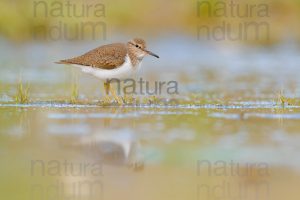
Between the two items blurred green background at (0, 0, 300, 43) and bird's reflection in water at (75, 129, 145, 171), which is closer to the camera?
bird's reflection in water at (75, 129, 145, 171)

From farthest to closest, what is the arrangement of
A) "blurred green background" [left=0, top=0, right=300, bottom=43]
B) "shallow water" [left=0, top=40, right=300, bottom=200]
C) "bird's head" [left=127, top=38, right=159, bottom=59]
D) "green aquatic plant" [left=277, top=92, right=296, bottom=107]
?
"blurred green background" [left=0, top=0, right=300, bottom=43] → "bird's head" [left=127, top=38, right=159, bottom=59] → "green aquatic plant" [left=277, top=92, right=296, bottom=107] → "shallow water" [left=0, top=40, right=300, bottom=200]

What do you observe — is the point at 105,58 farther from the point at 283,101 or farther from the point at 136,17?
the point at 136,17

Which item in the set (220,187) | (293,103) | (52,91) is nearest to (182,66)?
(52,91)

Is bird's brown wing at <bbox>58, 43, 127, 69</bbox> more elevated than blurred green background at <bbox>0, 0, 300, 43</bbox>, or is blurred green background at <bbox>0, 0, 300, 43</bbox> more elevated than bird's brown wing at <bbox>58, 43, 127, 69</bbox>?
blurred green background at <bbox>0, 0, 300, 43</bbox>

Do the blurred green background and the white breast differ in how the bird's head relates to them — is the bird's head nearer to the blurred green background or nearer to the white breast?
the white breast

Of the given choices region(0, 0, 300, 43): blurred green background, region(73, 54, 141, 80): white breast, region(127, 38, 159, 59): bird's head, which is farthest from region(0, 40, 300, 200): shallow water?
region(0, 0, 300, 43): blurred green background

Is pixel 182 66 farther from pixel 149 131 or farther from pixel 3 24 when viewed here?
pixel 149 131

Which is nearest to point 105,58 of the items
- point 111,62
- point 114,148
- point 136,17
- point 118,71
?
point 111,62
